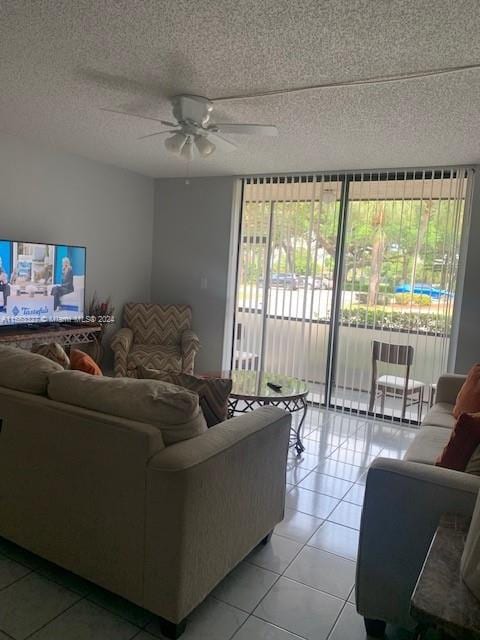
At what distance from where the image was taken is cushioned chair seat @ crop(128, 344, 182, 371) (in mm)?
4953

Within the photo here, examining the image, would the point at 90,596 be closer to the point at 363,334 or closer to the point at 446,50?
the point at 446,50

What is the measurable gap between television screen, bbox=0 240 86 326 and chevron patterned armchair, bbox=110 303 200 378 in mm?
674

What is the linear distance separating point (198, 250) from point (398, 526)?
4366 millimetres

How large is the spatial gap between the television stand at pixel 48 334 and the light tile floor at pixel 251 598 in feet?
6.77

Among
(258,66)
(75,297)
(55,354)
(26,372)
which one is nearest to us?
(26,372)

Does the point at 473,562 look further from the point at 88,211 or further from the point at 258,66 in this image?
the point at 88,211

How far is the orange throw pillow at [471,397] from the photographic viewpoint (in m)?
2.92

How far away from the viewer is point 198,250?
5.68 meters

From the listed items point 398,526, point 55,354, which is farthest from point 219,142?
point 398,526

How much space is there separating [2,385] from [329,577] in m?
1.72

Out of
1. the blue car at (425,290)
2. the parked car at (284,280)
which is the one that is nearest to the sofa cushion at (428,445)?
the blue car at (425,290)

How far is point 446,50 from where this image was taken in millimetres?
2211

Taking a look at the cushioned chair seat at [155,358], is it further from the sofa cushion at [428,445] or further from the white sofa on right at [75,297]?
the sofa cushion at [428,445]

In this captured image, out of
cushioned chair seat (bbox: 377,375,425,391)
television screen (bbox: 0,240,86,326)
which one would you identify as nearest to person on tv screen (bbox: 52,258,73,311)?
television screen (bbox: 0,240,86,326)
